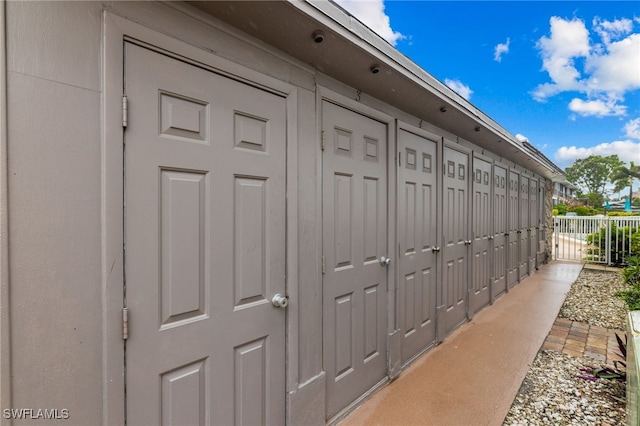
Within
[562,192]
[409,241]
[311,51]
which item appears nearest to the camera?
[311,51]

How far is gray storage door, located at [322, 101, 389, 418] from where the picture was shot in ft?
6.82

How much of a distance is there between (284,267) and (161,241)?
28.7 inches

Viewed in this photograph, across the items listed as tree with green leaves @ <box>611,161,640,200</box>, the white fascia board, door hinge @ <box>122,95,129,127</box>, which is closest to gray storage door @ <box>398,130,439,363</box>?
the white fascia board

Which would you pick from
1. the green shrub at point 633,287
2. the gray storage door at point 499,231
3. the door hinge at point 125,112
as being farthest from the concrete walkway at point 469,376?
the door hinge at point 125,112

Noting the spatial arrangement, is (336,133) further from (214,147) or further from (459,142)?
(459,142)

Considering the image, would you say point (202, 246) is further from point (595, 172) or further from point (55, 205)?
point (595, 172)

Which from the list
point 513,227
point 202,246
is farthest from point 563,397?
point 513,227

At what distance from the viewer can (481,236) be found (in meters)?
4.39

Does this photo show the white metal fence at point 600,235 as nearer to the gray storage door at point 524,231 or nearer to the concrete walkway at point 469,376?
the gray storage door at point 524,231

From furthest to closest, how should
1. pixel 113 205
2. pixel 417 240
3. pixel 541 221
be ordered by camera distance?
pixel 541 221 → pixel 417 240 → pixel 113 205

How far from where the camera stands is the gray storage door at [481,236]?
414 centimetres

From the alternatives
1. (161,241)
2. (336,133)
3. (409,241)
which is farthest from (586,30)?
(161,241)

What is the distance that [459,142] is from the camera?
12.5 feet

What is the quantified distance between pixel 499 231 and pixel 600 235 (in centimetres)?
561
